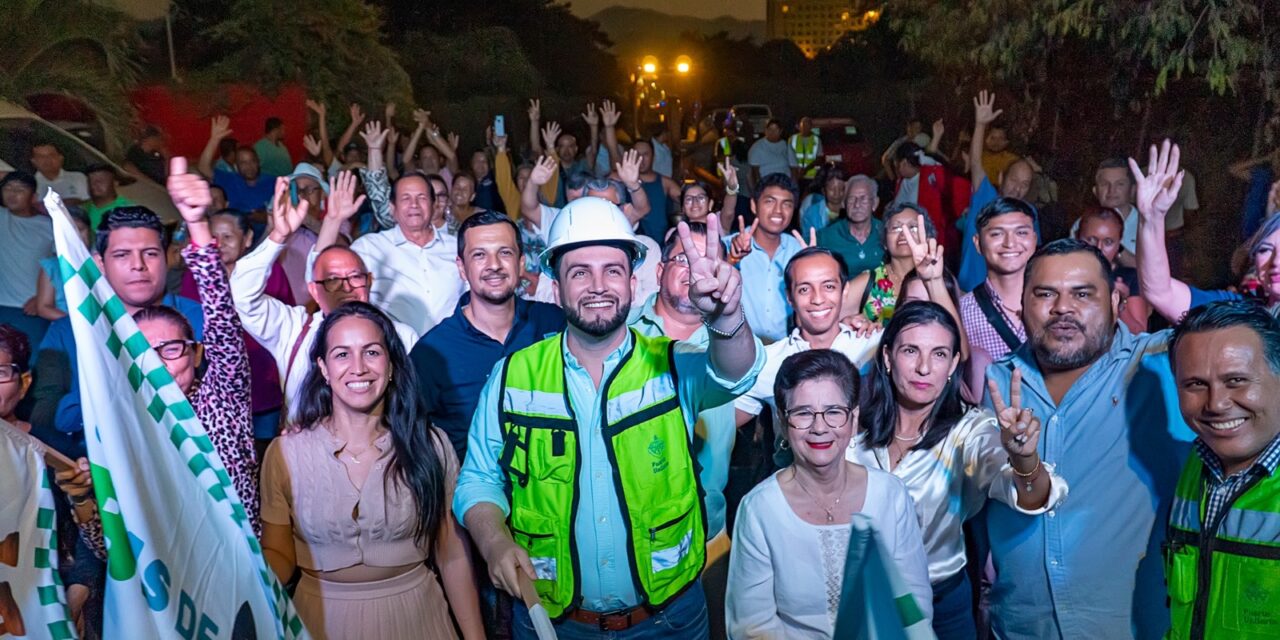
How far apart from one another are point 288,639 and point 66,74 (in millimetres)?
11901

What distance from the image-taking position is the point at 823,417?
284cm

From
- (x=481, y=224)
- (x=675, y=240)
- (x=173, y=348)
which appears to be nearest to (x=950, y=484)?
(x=481, y=224)

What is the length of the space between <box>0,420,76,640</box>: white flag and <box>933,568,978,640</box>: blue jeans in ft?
7.35

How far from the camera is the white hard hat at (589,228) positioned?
2957mm

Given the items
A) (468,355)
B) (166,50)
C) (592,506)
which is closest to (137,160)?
(166,50)

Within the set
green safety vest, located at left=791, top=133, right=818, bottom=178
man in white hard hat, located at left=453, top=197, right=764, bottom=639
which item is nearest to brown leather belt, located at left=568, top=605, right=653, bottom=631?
man in white hard hat, located at left=453, top=197, right=764, bottom=639

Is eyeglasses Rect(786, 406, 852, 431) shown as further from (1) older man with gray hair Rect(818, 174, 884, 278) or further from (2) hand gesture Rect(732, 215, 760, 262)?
(1) older man with gray hair Rect(818, 174, 884, 278)

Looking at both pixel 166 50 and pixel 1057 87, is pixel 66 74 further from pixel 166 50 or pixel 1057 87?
pixel 1057 87

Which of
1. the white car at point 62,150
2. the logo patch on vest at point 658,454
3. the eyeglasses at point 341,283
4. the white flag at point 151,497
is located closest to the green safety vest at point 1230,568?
the logo patch on vest at point 658,454

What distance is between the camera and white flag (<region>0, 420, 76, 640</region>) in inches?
85.4

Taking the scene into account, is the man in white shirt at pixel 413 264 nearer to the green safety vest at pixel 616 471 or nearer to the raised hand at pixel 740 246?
the raised hand at pixel 740 246

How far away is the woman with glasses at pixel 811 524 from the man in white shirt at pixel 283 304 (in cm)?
159

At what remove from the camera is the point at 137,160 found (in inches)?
494

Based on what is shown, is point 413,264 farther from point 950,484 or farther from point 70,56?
point 70,56
